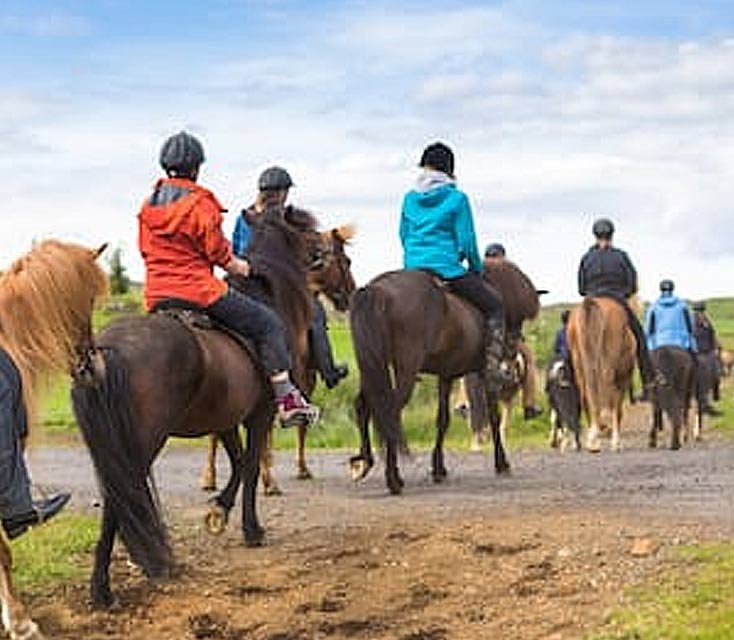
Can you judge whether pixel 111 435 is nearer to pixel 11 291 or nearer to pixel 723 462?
pixel 11 291

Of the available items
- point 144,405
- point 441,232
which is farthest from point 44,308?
point 441,232

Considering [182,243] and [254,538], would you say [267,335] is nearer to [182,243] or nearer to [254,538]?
[182,243]

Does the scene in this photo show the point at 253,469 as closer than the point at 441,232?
Yes

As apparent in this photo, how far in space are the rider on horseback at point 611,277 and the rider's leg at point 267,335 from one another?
8501 millimetres

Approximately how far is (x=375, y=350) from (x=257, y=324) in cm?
301

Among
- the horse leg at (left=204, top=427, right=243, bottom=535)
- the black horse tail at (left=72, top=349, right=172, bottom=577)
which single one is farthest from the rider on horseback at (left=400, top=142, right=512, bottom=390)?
the black horse tail at (left=72, top=349, right=172, bottom=577)

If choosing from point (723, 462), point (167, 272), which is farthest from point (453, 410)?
point (167, 272)

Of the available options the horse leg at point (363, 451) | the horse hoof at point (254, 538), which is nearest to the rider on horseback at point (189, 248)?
the horse hoof at point (254, 538)

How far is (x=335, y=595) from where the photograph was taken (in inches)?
354

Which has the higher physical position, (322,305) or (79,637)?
(322,305)

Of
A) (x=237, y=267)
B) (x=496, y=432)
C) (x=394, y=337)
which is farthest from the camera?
(x=496, y=432)

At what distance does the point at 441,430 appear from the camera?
14.6m

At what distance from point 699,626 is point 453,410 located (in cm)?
2068

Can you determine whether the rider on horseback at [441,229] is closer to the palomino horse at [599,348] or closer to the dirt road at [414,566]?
the dirt road at [414,566]
